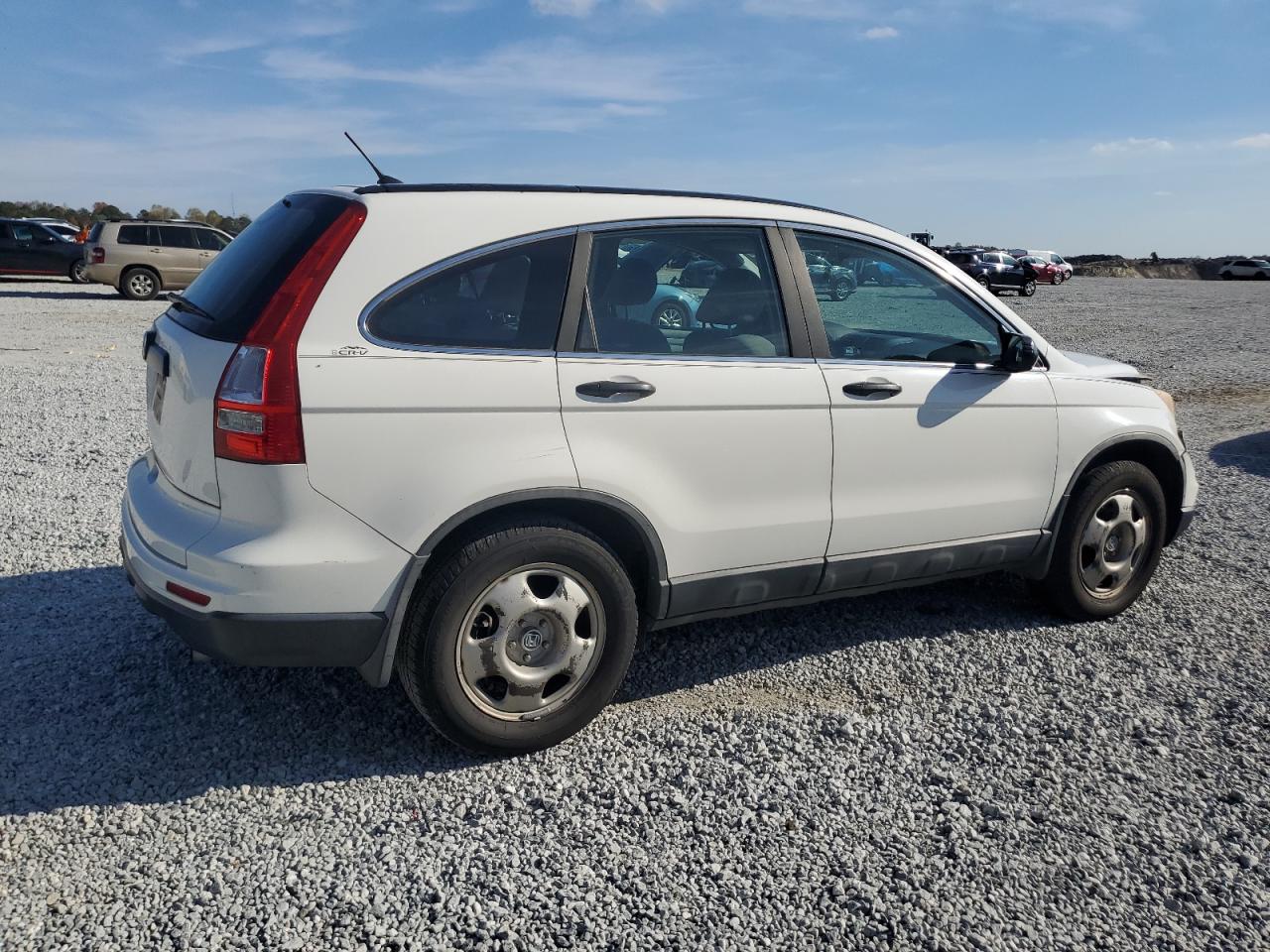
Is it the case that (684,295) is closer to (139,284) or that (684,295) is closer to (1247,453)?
(1247,453)

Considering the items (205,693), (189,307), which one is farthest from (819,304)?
(205,693)

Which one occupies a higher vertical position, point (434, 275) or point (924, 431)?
point (434, 275)

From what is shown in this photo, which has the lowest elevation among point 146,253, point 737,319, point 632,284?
point 737,319

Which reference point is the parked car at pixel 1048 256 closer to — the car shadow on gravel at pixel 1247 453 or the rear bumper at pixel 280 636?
the car shadow on gravel at pixel 1247 453

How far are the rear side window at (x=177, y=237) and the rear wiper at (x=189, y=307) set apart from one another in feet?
71.1

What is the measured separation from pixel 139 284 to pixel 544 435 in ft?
76.4

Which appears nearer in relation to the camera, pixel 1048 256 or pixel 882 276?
pixel 882 276

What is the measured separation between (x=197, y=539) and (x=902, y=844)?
2.26 metres

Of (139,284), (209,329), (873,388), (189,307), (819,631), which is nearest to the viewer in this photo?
(209,329)

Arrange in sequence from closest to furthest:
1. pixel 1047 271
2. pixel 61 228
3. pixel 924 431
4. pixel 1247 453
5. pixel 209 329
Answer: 1. pixel 209 329
2. pixel 924 431
3. pixel 1247 453
4. pixel 61 228
5. pixel 1047 271

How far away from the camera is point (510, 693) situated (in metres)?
3.37

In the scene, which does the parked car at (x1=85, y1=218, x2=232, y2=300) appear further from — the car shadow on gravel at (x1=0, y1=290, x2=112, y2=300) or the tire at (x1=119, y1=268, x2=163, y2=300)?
the car shadow on gravel at (x1=0, y1=290, x2=112, y2=300)

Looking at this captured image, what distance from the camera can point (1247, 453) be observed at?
855 centimetres

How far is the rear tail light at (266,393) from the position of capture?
2.91m
